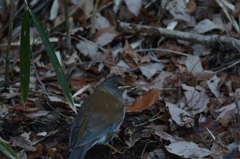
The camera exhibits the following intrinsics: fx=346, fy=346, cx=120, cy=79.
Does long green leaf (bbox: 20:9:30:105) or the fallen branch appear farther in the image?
the fallen branch

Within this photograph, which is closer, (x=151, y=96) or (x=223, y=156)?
(x=223, y=156)

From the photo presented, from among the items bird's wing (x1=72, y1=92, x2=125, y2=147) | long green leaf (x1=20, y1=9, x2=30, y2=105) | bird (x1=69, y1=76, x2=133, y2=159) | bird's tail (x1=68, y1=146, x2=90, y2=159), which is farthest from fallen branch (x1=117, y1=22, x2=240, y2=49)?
bird's tail (x1=68, y1=146, x2=90, y2=159)

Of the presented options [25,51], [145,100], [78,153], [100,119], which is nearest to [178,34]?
[145,100]

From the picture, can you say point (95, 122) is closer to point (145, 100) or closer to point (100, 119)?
point (100, 119)

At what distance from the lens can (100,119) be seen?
4.99m

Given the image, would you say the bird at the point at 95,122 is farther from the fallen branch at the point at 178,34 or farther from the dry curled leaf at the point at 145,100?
the fallen branch at the point at 178,34

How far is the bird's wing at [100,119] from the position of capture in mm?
4741

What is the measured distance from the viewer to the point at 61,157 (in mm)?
4906

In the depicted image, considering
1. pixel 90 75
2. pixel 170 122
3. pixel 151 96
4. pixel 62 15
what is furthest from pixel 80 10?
pixel 170 122

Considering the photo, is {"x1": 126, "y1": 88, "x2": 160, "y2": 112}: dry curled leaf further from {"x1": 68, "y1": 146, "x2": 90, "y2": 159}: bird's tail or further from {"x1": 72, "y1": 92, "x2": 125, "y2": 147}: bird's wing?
{"x1": 68, "y1": 146, "x2": 90, "y2": 159}: bird's tail

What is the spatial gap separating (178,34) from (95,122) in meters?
2.98

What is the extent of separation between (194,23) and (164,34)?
2.45ft

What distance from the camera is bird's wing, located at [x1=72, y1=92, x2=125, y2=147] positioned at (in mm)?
4741

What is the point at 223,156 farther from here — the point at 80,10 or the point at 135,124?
the point at 80,10
